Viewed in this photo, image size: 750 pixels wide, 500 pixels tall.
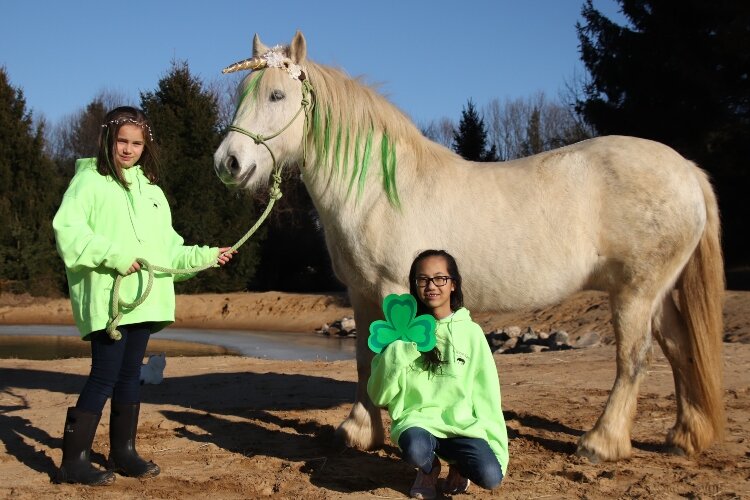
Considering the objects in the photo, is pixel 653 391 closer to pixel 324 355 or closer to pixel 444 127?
pixel 324 355

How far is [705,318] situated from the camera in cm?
414

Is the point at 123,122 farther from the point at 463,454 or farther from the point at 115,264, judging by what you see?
the point at 463,454

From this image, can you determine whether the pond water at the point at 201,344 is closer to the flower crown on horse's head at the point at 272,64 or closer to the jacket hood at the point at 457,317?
the flower crown on horse's head at the point at 272,64

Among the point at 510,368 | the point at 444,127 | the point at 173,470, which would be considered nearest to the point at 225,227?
the point at 510,368

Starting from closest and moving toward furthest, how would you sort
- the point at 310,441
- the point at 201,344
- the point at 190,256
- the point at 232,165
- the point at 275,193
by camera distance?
the point at 190,256 < the point at 232,165 < the point at 275,193 < the point at 310,441 < the point at 201,344

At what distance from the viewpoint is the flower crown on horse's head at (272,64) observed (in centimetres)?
391

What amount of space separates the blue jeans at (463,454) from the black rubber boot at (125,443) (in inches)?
53.3

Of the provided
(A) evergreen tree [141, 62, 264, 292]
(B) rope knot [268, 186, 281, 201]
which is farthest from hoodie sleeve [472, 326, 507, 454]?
(A) evergreen tree [141, 62, 264, 292]

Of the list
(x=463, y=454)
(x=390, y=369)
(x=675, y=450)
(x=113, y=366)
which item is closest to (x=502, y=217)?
(x=390, y=369)

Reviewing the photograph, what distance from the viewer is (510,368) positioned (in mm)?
7449

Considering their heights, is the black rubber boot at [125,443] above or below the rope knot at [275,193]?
below

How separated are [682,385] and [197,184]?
55.4 ft

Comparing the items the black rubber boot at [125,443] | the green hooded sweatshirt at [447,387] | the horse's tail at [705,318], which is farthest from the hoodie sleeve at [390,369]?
the horse's tail at [705,318]

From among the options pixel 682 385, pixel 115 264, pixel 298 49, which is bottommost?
pixel 682 385
